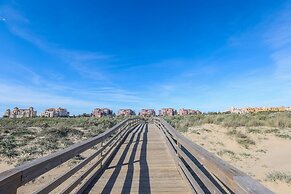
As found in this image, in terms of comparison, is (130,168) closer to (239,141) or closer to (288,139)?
(239,141)

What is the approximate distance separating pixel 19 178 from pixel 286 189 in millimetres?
7507

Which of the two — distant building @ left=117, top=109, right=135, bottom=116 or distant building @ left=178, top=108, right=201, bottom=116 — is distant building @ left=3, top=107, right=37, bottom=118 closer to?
distant building @ left=117, top=109, right=135, bottom=116

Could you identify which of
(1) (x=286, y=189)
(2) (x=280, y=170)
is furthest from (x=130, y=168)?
(2) (x=280, y=170)

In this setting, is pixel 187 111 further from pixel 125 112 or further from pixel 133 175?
pixel 133 175

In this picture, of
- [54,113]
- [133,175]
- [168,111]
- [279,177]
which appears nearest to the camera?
Result: [133,175]

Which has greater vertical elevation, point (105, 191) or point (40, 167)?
point (40, 167)

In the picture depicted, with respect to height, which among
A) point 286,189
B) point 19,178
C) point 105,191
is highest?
point 19,178

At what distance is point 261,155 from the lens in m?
11.3

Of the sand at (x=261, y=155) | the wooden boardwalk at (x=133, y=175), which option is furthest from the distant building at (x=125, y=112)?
→ the wooden boardwalk at (x=133, y=175)

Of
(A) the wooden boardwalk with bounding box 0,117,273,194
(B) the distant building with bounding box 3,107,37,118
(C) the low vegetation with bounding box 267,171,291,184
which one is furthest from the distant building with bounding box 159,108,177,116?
(A) the wooden boardwalk with bounding box 0,117,273,194

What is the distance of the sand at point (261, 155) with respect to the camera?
7975 mm

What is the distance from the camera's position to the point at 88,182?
15.0 feet

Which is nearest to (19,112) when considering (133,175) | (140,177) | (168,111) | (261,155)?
(168,111)

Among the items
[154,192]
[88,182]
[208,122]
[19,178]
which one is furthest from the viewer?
[208,122]
